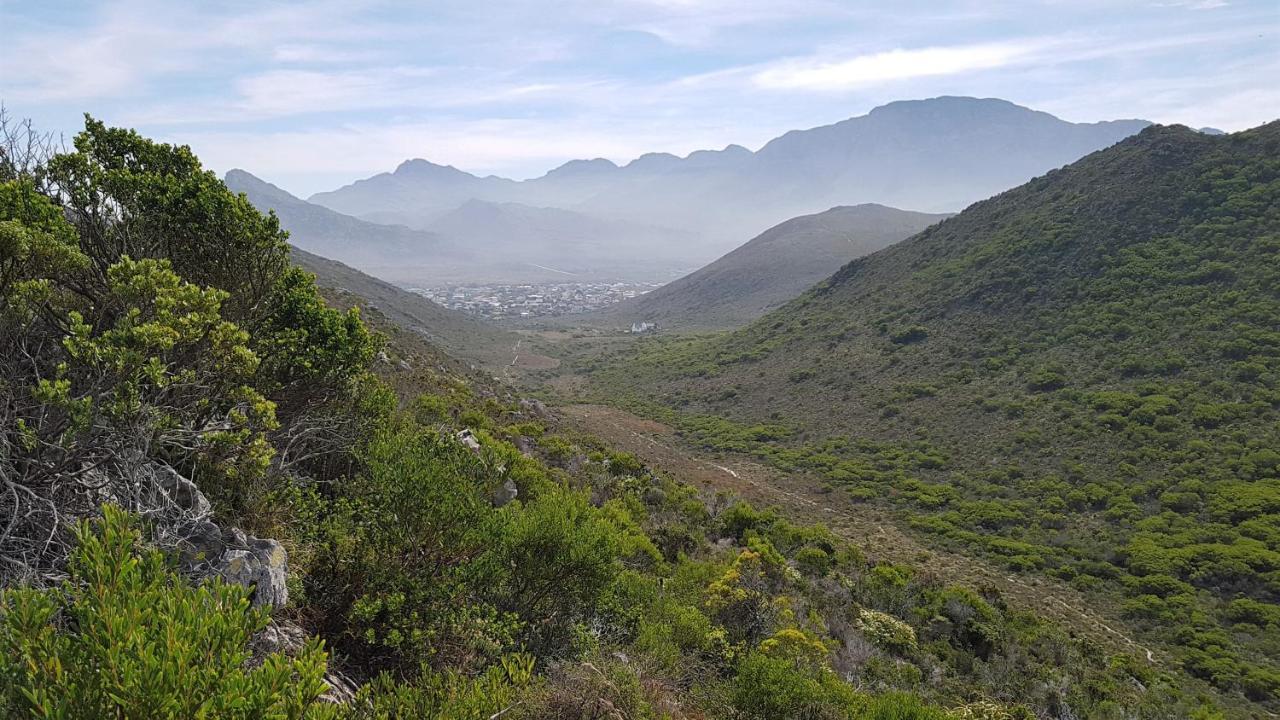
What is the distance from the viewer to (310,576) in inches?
251

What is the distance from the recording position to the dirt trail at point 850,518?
16.6 m

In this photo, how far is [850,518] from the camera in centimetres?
2431

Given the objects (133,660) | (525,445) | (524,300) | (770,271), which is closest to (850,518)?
(525,445)

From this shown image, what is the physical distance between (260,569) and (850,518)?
76.0 ft

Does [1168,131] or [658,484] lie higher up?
[1168,131]

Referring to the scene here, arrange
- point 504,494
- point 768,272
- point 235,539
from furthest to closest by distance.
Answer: point 768,272 < point 504,494 < point 235,539

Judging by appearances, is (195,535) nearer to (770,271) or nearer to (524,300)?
(770,271)

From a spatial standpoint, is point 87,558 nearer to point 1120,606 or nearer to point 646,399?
point 1120,606

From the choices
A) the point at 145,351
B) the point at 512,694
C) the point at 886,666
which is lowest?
the point at 886,666

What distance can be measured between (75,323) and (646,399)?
45.0 meters

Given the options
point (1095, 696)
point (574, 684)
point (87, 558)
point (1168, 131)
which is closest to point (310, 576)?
point (574, 684)

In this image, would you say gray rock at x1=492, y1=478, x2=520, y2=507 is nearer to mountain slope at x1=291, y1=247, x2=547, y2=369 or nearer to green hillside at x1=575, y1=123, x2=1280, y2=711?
green hillside at x1=575, y1=123, x2=1280, y2=711

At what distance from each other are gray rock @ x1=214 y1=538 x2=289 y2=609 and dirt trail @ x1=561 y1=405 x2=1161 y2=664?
61.7ft

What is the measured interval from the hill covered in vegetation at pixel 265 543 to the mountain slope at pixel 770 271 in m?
82.8
